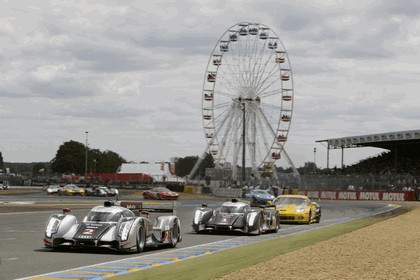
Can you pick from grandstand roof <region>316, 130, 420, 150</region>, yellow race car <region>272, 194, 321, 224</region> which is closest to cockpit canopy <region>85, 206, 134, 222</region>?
yellow race car <region>272, 194, 321, 224</region>

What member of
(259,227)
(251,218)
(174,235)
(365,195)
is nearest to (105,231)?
(174,235)

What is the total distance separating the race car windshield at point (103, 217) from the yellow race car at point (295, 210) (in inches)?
606

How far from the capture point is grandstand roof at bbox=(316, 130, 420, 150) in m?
87.3

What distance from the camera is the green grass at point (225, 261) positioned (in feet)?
43.6

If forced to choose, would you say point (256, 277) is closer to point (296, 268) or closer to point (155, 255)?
point (296, 268)

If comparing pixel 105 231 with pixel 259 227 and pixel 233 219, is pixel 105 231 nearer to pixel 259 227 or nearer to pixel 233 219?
pixel 233 219

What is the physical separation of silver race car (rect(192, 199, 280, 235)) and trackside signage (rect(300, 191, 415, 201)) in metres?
48.9

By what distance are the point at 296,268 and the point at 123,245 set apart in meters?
4.57

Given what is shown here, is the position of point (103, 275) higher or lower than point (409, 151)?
lower

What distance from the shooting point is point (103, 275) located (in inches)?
524

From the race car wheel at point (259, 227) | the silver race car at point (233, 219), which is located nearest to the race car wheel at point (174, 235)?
the silver race car at point (233, 219)

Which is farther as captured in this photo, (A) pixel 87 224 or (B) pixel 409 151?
(B) pixel 409 151

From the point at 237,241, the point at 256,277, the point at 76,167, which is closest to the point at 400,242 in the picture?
the point at 237,241

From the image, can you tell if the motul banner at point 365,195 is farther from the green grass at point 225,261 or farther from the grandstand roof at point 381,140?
the green grass at point 225,261
